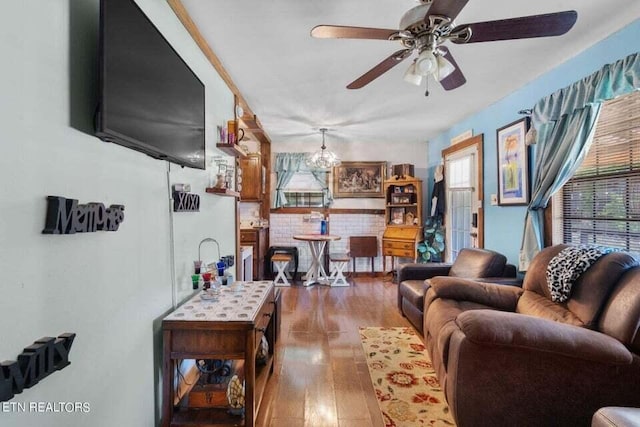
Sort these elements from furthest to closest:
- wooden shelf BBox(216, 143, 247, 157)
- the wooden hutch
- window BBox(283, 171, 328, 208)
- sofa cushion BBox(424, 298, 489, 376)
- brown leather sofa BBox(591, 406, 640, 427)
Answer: window BBox(283, 171, 328, 208) → the wooden hutch → wooden shelf BBox(216, 143, 247, 157) → sofa cushion BBox(424, 298, 489, 376) → brown leather sofa BBox(591, 406, 640, 427)

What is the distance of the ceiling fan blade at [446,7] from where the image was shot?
4.20ft

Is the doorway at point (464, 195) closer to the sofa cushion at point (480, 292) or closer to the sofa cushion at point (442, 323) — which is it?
the sofa cushion at point (480, 292)

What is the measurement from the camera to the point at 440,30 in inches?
59.7

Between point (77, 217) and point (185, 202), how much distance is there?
87cm

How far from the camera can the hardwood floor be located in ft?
5.87

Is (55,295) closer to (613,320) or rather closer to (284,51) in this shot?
(284,51)

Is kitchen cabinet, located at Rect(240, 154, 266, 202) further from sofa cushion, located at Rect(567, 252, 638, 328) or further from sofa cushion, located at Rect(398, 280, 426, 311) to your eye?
sofa cushion, located at Rect(567, 252, 638, 328)

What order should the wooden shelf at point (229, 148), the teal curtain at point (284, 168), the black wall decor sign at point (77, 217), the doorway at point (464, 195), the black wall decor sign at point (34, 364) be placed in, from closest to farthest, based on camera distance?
the black wall decor sign at point (34, 364), the black wall decor sign at point (77, 217), the wooden shelf at point (229, 148), the doorway at point (464, 195), the teal curtain at point (284, 168)

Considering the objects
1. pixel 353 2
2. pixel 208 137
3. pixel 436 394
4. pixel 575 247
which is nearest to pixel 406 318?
pixel 436 394

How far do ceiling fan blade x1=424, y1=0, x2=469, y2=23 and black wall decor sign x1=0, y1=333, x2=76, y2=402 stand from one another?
1856 millimetres

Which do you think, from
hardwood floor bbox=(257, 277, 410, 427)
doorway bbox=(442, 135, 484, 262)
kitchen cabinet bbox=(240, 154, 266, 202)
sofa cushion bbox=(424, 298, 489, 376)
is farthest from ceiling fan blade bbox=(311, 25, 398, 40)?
kitchen cabinet bbox=(240, 154, 266, 202)

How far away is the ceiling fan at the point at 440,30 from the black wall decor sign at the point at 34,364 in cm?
166

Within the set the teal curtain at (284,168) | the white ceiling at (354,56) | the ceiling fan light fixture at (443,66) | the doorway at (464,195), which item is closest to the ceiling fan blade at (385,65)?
the ceiling fan light fixture at (443,66)

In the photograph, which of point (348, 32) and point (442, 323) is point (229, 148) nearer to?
point (348, 32)
